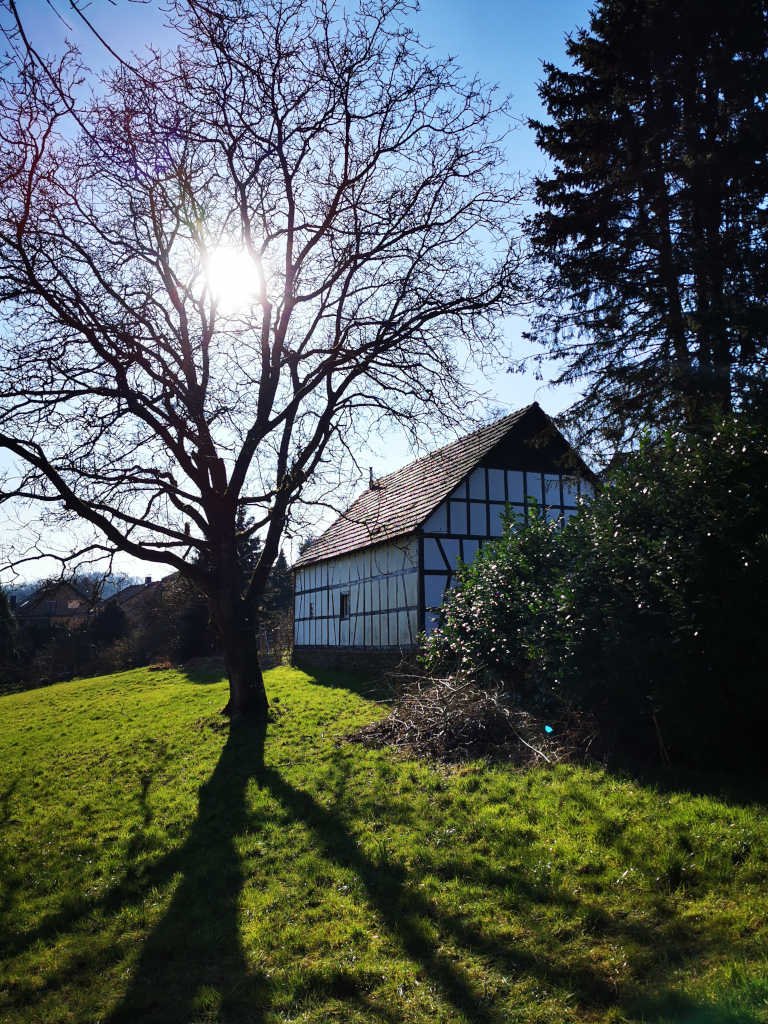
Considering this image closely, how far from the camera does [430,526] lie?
17812 millimetres

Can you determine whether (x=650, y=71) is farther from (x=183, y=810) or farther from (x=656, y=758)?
(x=183, y=810)

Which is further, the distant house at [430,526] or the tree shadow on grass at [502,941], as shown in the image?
the distant house at [430,526]

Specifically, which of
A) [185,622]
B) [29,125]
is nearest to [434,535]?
[29,125]

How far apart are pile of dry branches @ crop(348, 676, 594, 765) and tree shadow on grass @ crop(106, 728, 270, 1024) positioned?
9.47 feet

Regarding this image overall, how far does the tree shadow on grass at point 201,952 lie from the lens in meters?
3.96

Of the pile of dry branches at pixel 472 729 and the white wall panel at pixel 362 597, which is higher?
the white wall panel at pixel 362 597

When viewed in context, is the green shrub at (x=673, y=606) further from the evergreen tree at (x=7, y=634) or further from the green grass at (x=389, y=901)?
the evergreen tree at (x=7, y=634)

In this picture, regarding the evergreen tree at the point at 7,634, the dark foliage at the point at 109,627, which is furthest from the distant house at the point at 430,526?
the evergreen tree at the point at 7,634

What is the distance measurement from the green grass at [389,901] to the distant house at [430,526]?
28.9ft

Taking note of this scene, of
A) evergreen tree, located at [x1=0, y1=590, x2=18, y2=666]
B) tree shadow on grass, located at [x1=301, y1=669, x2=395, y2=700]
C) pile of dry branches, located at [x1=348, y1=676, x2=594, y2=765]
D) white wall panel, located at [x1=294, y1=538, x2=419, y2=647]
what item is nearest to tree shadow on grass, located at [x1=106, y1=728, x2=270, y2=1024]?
pile of dry branches, located at [x1=348, y1=676, x2=594, y2=765]

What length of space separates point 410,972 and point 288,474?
9.15 m

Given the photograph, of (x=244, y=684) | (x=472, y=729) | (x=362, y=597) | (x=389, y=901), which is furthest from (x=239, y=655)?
(x=389, y=901)

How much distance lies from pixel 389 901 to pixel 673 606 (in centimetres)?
376

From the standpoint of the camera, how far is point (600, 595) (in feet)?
25.5
